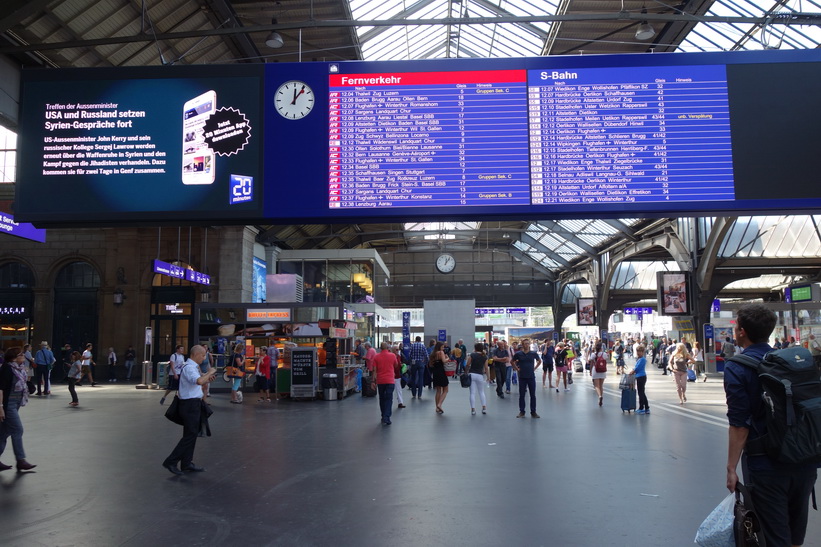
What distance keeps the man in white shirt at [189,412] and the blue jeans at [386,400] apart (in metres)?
4.37

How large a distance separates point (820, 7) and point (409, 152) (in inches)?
406

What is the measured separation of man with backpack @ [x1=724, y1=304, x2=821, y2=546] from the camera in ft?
10.8

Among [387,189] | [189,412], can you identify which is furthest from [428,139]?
[189,412]

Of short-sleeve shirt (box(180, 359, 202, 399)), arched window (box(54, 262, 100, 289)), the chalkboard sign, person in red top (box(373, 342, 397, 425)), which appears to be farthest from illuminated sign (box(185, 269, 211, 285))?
short-sleeve shirt (box(180, 359, 202, 399))

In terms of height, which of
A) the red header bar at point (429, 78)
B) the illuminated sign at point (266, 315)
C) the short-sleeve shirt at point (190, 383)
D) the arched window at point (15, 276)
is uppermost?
the red header bar at point (429, 78)

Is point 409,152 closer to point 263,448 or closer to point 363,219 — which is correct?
point 363,219

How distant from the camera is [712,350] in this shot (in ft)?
86.1

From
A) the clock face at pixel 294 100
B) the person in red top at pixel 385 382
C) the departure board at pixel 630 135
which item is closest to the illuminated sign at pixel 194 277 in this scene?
the person in red top at pixel 385 382

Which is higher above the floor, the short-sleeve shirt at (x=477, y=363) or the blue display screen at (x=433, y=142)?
the blue display screen at (x=433, y=142)

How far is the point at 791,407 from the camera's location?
323 cm

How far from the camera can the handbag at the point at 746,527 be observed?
3.27m

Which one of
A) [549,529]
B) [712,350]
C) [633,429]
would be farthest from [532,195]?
[712,350]

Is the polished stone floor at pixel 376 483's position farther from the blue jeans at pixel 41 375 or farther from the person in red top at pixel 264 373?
the blue jeans at pixel 41 375

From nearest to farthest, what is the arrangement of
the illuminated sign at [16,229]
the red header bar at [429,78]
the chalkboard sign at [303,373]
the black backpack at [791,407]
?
the black backpack at [791,407]
the red header bar at [429,78]
the illuminated sign at [16,229]
the chalkboard sign at [303,373]
